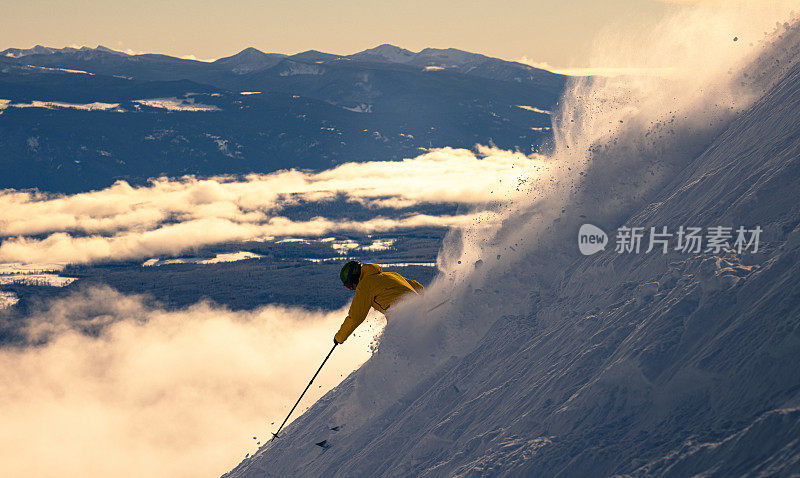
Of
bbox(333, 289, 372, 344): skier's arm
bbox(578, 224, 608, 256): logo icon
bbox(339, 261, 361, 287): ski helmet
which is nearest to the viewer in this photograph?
bbox(339, 261, 361, 287): ski helmet

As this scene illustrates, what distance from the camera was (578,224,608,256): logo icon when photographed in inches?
1072

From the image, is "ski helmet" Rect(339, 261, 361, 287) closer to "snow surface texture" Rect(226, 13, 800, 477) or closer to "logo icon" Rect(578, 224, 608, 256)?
"snow surface texture" Rect(226, 13, 800, 477)

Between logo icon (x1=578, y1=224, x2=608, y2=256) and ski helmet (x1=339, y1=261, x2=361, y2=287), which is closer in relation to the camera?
ski helmet (x1=339, y1=261, x2=361, y2=287)

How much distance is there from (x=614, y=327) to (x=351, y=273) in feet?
24.5

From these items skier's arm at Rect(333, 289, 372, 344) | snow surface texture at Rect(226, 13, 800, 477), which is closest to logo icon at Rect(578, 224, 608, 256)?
snow surface texture at Rect(226, 13, 800, 477)

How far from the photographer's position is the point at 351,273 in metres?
17.0

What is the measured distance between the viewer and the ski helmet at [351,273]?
55.6 feet

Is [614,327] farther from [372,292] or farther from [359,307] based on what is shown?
[359,307]

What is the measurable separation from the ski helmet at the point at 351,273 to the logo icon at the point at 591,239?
477 inches

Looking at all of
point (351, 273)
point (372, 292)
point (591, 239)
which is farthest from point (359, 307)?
point (591, 239)

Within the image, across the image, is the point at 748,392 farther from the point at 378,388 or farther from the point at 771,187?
the point at 378,388

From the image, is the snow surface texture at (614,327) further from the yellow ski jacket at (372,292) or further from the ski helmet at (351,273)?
the ski helmet at (351,273)

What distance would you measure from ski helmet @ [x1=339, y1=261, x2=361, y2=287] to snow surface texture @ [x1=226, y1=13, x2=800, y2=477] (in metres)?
2.62

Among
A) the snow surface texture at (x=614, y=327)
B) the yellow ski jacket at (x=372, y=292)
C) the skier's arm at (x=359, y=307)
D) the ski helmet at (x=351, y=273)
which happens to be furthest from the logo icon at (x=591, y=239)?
the ski helmet at (x=351, y=273)
